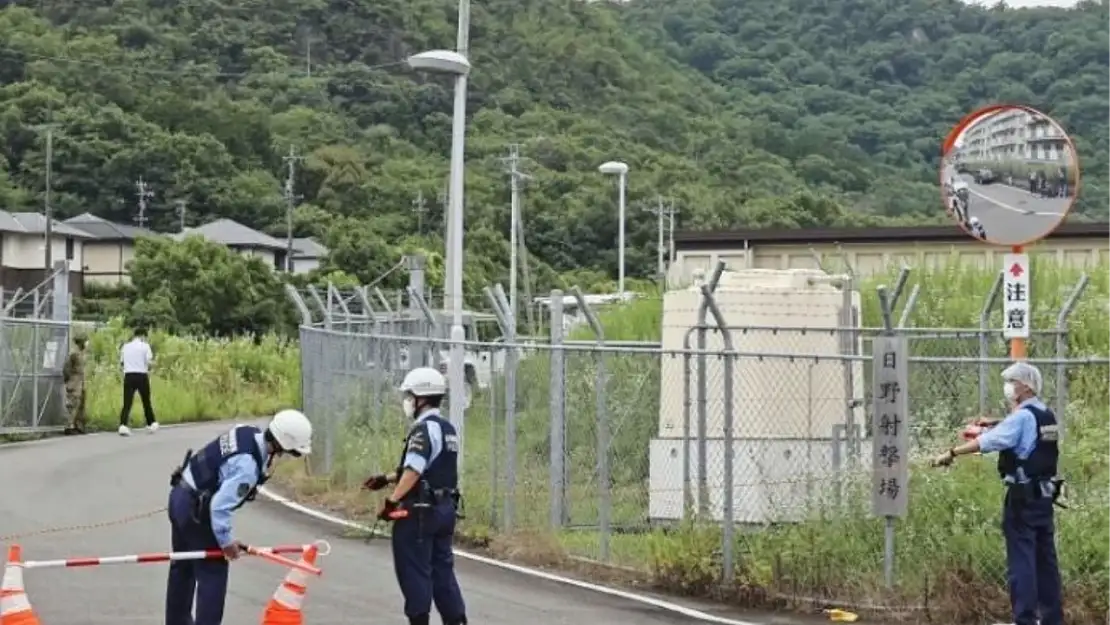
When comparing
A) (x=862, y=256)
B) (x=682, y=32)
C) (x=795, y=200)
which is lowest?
(x=862, y=256)

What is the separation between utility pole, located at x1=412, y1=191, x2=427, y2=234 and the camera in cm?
6744

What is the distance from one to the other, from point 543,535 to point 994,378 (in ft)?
17.3

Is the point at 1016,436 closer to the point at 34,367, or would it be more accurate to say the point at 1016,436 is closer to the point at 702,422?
the point at 702,422

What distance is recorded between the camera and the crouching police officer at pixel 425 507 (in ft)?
31.0

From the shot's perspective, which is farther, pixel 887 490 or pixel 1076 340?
pixel 1076 340

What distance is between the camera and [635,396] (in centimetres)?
1502

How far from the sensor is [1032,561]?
9.87 m

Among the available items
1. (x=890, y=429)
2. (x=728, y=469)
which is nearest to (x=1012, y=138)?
(x=890, y=429)

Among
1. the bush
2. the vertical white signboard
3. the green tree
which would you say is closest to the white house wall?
the green tree

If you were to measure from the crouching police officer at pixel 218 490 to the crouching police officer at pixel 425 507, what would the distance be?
96 centimetres

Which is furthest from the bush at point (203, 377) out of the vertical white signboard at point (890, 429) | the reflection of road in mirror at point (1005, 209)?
the reflection of road in mirror at point (1005, 209)

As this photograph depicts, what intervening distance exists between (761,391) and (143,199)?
6815cm

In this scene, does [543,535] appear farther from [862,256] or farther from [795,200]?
[795,200]

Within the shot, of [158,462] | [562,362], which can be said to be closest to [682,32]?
[158,462]
